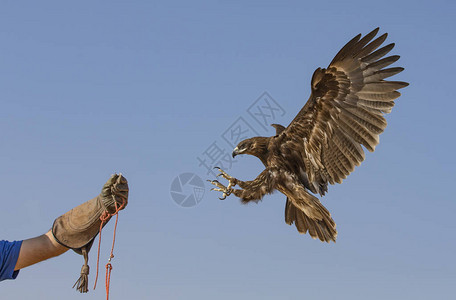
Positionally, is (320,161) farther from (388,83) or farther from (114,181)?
(114,181)

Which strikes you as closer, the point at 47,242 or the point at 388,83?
the point at 47,242

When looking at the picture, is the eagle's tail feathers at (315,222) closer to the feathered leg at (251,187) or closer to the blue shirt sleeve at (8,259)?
the feathered leg at (251,187)

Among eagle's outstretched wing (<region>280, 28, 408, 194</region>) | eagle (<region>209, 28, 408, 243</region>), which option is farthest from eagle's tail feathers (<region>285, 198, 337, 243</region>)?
eagle's outstretched wing (<region>280, 28, 408, 194</region>)

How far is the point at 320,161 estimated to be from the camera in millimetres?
5473

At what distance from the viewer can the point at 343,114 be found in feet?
18.1

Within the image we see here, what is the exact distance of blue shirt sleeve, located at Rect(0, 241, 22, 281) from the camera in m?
3.10

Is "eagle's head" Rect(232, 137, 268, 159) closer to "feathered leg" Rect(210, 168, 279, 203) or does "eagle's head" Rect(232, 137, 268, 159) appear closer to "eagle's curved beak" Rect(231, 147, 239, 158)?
"eagle's curved beak" Rect(231, 147, 239, 158)

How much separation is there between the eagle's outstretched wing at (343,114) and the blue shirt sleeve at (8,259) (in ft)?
9.95

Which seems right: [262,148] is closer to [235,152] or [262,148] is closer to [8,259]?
[235,152]

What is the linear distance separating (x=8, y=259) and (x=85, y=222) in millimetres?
519

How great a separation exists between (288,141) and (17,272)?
311 cm

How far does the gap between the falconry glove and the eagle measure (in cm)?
242

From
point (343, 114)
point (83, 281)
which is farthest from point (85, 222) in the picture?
point (343, 114)

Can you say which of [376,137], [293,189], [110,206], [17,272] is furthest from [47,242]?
[376,137]
